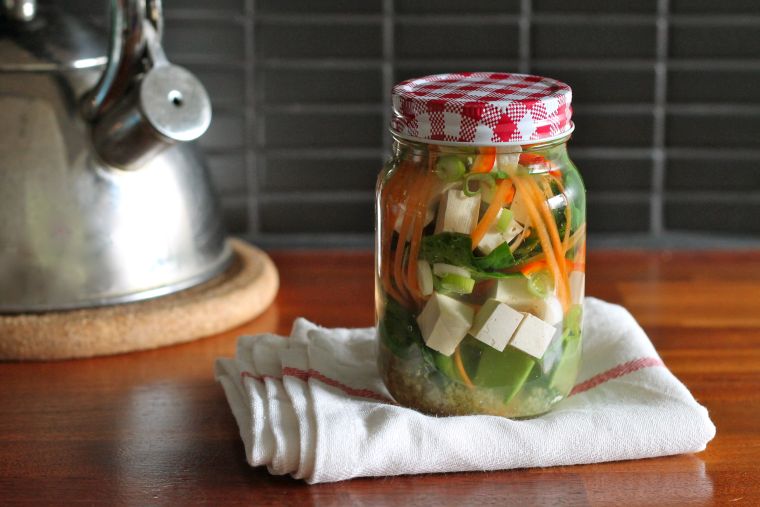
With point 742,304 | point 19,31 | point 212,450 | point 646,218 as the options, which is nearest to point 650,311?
point 742,304

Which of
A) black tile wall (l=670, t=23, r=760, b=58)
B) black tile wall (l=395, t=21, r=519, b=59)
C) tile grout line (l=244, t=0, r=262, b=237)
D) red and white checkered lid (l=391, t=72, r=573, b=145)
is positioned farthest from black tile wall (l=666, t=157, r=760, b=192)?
red and white checkered lid (l=391, t=72, r=573, b=145)

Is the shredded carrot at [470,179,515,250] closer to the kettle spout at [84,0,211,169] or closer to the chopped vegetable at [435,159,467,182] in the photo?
the chopped vegetable at [435,159,467,182]

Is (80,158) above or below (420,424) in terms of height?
above

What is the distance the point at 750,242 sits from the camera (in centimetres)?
121

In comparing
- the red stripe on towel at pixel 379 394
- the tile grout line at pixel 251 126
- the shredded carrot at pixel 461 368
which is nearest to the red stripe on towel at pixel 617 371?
the red stripe on towel at pixel 379 394

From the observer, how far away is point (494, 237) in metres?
0.65

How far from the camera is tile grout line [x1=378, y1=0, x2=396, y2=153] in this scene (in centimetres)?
115

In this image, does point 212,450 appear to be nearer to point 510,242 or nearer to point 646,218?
point 510,242

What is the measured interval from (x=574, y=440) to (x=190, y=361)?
0.35 metres

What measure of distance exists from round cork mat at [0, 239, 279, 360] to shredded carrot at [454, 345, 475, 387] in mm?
322

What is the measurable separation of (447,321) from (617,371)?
17cm

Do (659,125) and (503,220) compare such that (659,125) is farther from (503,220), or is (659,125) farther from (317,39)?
(503,220)

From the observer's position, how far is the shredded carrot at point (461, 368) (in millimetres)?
673

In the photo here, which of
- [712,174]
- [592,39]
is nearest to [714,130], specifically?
[712,174]
